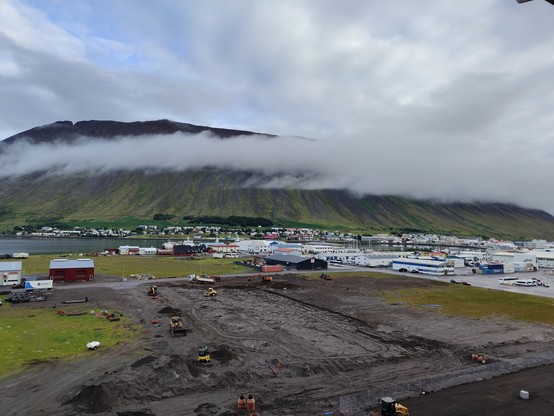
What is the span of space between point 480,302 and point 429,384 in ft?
109

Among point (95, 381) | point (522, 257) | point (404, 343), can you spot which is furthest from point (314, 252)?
point (95, 381)

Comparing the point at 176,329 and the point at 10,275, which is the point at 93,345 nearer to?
the point at 176,329

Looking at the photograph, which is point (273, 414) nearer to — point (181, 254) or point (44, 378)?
point (44, 378)

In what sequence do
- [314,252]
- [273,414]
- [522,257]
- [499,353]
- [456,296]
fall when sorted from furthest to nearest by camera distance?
[314,252] < [522,257] < [456,296] < [499,353] < [273,414]

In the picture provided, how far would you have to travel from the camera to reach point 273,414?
786 inches

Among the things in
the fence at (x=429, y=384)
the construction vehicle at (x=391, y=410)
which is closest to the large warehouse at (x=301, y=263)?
the fence at (x=429, y=384)

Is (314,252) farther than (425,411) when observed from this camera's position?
Yes

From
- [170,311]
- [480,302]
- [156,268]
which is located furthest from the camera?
[156,268]

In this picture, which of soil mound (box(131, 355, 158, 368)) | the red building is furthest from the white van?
the red building

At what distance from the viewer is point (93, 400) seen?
20672 mm

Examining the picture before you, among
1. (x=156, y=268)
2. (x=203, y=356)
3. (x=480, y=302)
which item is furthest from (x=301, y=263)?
(x=203, y=356)

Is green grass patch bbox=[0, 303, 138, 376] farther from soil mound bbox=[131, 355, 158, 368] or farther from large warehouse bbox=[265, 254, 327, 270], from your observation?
large warehouse bbox=[265, 254, 327, 270]

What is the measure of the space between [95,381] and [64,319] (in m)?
18.1

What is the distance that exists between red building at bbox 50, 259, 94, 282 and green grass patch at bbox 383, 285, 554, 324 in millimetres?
46834
